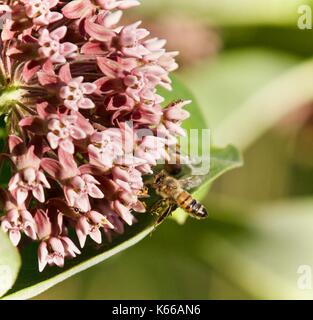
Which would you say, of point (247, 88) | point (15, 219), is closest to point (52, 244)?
point (15, 219)

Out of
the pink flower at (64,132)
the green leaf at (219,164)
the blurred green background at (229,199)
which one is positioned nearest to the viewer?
the pink flower at (64,132)

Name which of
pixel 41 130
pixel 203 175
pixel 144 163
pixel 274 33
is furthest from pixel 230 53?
pixel 41 130

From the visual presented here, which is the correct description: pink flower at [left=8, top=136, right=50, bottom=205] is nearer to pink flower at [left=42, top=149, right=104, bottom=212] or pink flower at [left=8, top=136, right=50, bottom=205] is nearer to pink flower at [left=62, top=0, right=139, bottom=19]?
pink flower at [left=42, top=149, right=104, bottom=212]

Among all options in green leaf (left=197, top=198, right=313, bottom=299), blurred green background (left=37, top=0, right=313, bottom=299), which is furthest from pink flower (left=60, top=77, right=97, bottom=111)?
green leaf (left=197, top=198, right=313, bottom=299)

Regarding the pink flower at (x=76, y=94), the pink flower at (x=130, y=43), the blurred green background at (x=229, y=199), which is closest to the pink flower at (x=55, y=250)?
the pink flower at (x=76, y=94)

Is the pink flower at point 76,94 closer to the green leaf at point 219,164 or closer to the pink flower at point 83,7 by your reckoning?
the pink flower at point 83,7
